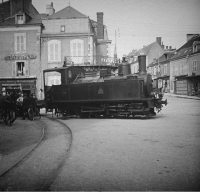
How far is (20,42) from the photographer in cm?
2245

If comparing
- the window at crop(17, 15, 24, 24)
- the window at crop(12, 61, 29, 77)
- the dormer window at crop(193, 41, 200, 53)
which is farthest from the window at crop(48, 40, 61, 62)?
the dormer window at crop(193, 41, 200, 53)

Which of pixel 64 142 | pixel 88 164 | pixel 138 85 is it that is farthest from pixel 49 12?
pixel 88 164

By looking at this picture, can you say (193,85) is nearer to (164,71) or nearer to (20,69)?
(164,71)

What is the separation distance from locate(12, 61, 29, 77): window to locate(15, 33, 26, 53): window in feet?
4.58

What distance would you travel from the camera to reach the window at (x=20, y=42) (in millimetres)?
22328

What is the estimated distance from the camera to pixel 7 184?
9.41ft

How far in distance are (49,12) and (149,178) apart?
2855cm

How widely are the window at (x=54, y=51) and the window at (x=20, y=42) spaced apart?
2998mm

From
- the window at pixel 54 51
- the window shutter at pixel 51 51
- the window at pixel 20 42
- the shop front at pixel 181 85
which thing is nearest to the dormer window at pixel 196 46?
the shop front at pixel 181 85

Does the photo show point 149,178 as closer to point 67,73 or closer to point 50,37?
point 67,73

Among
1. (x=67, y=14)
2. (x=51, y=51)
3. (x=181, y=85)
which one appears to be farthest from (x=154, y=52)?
(x=51, y=51)

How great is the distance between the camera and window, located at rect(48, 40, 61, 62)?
73.5 feet

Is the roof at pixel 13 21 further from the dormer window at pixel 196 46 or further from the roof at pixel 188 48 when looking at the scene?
the roof at pixel 188 48

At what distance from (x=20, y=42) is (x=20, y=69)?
3153mm
